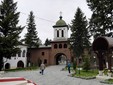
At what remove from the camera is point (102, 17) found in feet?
106

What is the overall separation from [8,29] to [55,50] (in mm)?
19352

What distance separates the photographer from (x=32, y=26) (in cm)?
5388

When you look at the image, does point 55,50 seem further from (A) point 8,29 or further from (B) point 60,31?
(A) point 8,29

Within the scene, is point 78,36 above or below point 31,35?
below

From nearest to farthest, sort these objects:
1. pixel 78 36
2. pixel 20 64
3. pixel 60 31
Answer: pixel 78 36, pixel 20 64, pixel 60 31

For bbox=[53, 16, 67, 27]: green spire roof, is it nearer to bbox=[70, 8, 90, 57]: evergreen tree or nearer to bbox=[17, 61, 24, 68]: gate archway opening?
bbox=[70, 8, 90, 57]: evergreen tree

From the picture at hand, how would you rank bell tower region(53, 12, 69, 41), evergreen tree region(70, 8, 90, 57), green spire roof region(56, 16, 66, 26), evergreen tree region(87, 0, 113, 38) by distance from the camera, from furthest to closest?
1. green spire roof region(56, 16, 66, 26)
2. bell tower region(53, 12, 69, 41)
3. evergreen tree region(70, 8, 90, 57)
4. evergreen tree region(87, 0, 113, 38)

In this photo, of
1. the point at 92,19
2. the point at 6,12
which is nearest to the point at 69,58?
the point at 92,19

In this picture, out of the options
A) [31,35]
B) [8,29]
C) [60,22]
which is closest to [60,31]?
[60,22]

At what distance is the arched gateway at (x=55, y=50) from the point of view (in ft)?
167

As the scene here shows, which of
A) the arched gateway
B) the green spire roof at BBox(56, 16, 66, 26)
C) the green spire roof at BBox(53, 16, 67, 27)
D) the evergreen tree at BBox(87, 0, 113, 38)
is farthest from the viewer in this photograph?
the green spire roof at BBox(56, 16, 66, 26)

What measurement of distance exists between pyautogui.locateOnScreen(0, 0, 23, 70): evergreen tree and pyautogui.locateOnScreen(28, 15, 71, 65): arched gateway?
17731mm

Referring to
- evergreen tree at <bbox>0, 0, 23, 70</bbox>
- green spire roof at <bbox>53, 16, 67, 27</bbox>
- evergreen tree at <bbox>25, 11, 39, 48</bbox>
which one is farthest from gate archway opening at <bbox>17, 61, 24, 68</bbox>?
evergreen tree at <bbox>0, 0, 23, 70</bbox>

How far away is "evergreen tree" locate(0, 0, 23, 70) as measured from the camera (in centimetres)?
3194
